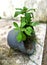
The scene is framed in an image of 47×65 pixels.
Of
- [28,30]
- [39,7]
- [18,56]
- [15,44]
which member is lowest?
[18,56]

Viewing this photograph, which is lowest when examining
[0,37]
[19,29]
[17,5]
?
[0,37]

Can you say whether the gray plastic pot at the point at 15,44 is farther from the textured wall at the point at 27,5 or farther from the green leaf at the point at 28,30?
the textured wall at the point at 27,5

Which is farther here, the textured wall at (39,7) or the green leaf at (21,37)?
the textured wall at (39,7)

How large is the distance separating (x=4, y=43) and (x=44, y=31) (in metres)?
0.48

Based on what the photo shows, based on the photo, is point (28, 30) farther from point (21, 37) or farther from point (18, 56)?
point (18, 56)

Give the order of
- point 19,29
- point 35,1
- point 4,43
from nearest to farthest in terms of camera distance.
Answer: point 19,29 < point 4,43 < point 35,1

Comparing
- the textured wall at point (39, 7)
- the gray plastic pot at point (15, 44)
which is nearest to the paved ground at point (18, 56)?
the gray plastic pot at point (15, 44)

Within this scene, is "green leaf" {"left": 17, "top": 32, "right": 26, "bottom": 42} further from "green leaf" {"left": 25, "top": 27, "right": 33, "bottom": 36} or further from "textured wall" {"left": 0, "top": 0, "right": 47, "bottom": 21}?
"textured wall" {"left": 0, "top": 0, "right": 47, "bottom": 21}

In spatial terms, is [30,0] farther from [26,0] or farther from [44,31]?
[44,31]

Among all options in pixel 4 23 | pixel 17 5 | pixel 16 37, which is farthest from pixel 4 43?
pixel 17 5

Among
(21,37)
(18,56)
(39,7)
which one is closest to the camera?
(21,37)

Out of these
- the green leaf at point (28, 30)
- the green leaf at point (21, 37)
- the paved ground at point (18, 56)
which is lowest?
the paved ground at point (18, 56)

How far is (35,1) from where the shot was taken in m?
2.19

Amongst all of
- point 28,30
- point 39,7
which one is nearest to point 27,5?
point 39,7
